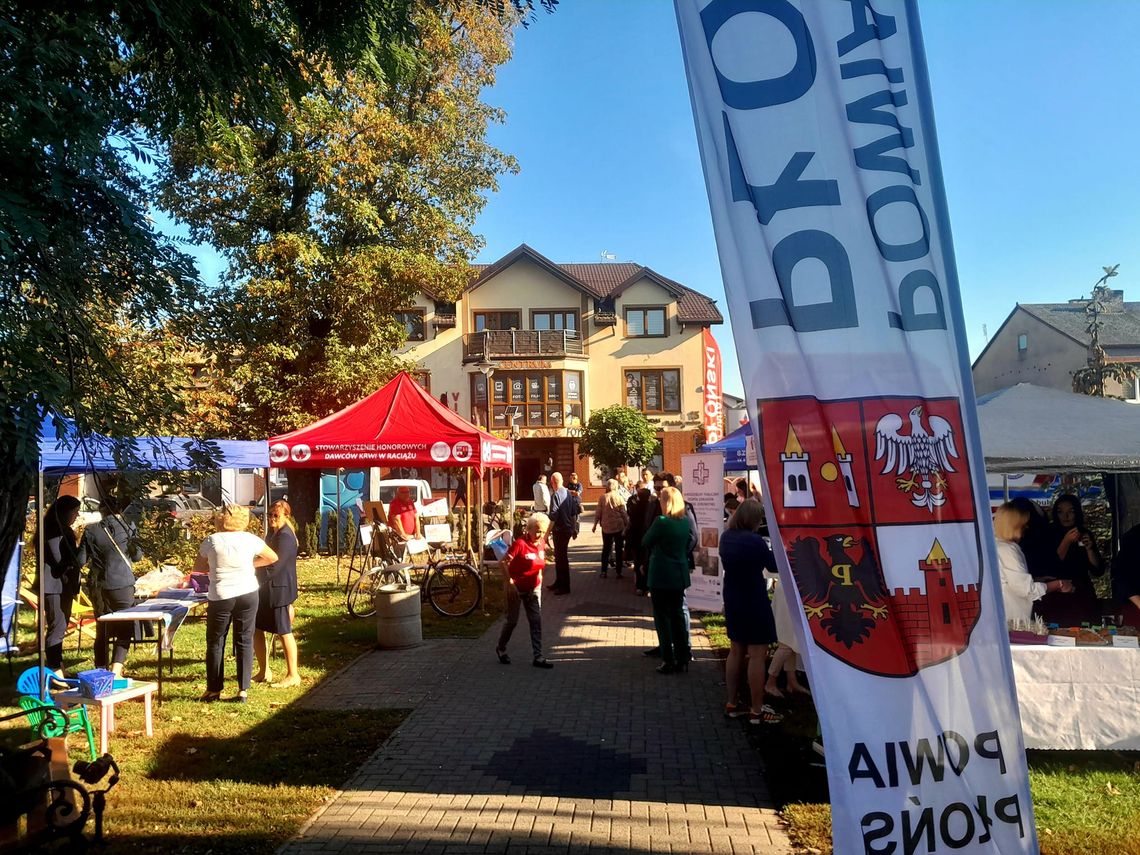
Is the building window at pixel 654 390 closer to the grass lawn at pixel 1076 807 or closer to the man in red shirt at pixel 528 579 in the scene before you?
the man in red shirt at pixel 528 579

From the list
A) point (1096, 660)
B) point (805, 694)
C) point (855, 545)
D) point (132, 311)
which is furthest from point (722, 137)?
point (805, 694)

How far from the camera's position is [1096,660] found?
5.74m

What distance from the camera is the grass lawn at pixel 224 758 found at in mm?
4891

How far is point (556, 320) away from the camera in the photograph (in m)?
43.8

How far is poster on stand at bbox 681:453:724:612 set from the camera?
34.4 ft

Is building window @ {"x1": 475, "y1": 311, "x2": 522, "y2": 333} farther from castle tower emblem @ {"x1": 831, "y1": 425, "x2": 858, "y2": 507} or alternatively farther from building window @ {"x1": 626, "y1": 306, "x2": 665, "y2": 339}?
castle tower emblem @ {"x1": 831, "y1": 425, "x2": 858, "y2": 507}

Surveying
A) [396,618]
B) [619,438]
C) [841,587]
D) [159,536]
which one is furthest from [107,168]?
[619,438]

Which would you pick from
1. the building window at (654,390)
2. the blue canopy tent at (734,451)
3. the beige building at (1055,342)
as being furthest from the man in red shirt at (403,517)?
the beige building at (1055,342)

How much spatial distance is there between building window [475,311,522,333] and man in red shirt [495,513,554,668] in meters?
35.3

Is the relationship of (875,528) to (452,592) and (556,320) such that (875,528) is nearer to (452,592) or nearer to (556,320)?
(452,592)

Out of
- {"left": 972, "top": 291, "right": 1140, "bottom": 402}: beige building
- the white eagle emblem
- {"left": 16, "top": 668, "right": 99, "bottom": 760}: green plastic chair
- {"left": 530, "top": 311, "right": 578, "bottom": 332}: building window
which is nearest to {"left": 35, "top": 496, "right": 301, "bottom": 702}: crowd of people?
{"left": 16, "top": 668, "right": 99, "bottom": 760}: green plastic chair

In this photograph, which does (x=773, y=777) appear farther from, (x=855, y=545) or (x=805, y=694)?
(x=855, y=545)

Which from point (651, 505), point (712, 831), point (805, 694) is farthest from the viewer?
point (651, 505)

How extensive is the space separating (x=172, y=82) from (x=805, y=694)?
22.6 ft
